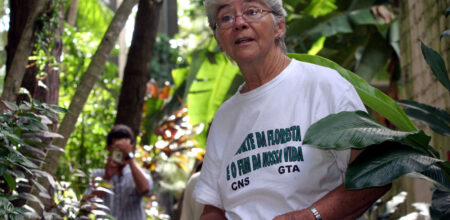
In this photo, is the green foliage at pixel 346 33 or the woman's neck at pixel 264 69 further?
the green foliage at pixel 346 33

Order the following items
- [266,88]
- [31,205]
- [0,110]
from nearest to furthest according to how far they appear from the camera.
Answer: [266,88]
[0,110]
[31,205]

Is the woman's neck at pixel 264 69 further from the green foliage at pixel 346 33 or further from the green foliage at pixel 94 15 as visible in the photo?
the green foliage at pixel 94 15

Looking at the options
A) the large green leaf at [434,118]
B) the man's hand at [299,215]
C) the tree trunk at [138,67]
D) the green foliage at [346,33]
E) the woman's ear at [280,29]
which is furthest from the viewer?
the tree trunk at [138,67]

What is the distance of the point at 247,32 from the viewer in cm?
304

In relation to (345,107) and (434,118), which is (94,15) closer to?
(434,118)

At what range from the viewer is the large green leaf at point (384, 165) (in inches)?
97.3

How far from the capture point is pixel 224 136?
3.14 meters

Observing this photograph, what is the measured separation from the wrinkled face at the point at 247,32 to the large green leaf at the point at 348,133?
60cm

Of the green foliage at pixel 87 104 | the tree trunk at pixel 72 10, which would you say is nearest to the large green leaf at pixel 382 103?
A: the tree trunk at pixel 72 10

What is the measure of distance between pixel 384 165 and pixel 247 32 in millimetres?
850

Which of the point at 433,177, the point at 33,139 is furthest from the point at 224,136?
the point at 33,139

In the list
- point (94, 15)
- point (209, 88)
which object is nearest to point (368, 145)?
point (209, 88)

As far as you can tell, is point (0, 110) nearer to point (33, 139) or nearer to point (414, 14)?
point (33, 139)

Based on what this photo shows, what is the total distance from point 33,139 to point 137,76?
5.22 meters
